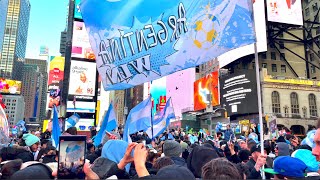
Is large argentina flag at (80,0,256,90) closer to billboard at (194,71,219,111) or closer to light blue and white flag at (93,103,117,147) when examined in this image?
light blue and white flag at (93,103,117,147)

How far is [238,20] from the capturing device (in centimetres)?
455

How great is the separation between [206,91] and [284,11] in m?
21.6

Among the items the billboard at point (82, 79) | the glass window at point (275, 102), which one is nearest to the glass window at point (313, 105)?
the glass window at point (275, 102)

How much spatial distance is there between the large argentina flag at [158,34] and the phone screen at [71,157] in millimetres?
2916

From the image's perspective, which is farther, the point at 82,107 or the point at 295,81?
the point at 295,81

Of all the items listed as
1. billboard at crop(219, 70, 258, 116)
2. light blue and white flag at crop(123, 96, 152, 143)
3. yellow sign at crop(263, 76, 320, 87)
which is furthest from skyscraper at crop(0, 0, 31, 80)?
light blue and white flag at crop(123, 96, 152, 143)

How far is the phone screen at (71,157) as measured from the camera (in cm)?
238

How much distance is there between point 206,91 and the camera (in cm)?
6309

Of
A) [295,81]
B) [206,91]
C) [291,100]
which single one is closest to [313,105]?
[291,100]

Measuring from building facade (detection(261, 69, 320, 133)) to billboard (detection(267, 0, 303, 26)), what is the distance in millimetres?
9427

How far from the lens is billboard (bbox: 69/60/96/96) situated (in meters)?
40.8

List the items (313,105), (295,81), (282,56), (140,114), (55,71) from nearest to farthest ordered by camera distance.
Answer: (140,114)
(295,81)
(313,105)
(282,56)
(55,71)

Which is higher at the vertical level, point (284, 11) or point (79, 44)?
point (284, 11)

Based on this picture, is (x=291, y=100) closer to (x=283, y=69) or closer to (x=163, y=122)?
(x=283, y=69)
